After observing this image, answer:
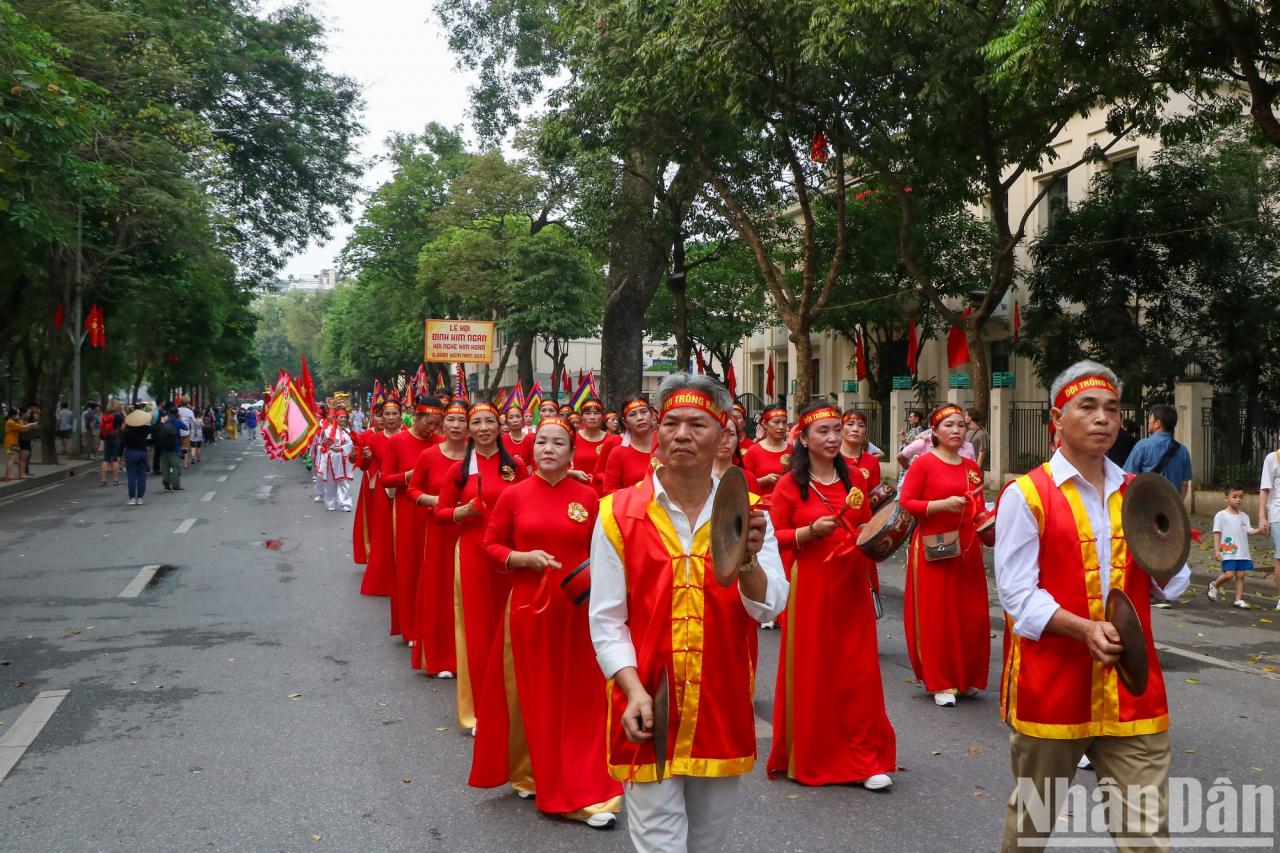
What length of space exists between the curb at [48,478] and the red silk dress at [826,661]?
2079cm

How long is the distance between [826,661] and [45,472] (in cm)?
2674

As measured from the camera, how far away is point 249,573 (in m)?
12.3

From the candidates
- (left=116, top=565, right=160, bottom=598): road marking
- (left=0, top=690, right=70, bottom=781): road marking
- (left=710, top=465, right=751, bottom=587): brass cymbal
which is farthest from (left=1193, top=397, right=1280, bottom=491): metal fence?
(left=710, top=465, right=751, bottom=587): brass cymbal

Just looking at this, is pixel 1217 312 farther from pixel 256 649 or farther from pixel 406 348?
pixel 406 348

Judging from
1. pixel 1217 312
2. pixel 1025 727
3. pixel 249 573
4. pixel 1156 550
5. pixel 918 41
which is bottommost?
pixel 249 573

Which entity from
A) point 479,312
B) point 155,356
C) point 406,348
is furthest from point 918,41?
point 406,348

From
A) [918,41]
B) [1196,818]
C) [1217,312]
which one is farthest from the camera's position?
[1217,312]

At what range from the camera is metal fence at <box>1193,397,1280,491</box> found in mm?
17172

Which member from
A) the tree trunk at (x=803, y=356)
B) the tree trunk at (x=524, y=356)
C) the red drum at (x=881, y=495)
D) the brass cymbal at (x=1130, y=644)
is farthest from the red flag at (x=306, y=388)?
the tree trunk at (x=524, y=356)

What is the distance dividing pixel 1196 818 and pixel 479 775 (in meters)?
3.10

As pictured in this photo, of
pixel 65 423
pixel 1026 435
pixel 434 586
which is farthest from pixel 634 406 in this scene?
pixel 65 423

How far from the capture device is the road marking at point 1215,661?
7.75 m

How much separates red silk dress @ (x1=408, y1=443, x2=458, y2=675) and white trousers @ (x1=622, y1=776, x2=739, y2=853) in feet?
13.3

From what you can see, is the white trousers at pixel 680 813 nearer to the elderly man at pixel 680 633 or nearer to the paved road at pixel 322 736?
the elderly man at pixel 680 633
